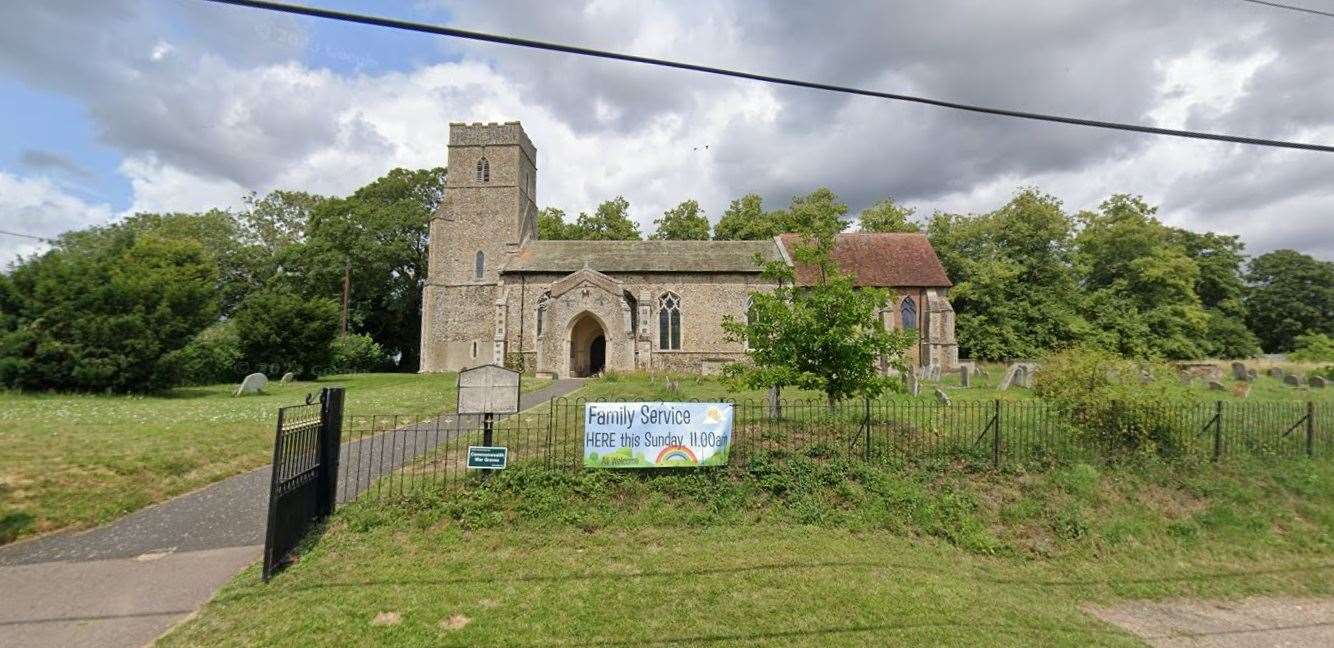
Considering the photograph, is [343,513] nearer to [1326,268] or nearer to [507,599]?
[507,599]

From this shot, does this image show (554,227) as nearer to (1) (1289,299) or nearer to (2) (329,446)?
(2) (329,446)

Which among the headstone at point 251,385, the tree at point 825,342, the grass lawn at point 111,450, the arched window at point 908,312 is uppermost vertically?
the arched window at point 908,312

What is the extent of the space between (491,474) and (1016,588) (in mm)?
6995

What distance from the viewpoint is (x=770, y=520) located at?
827cm

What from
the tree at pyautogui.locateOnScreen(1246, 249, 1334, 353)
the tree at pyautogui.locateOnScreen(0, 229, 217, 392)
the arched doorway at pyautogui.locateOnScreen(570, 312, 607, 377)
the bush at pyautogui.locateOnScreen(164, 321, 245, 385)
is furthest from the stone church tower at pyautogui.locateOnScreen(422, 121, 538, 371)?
the tree at pyautogui.locateOnScreen(1246, 249, 1334, 353)

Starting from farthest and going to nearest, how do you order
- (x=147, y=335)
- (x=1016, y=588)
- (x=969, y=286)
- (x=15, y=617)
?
1. (x=969, y=286)
2. (x=147, y=335)
3. (x=1016, y=588)
4. (x=15, y=617)

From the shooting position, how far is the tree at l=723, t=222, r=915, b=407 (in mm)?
10828

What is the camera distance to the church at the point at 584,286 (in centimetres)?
3125

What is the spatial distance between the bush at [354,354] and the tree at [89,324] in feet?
36.1

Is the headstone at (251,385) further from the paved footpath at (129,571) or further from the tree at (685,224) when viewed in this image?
the tree at (685,224)

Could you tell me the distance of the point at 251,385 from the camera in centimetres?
2194

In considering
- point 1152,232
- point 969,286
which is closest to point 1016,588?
point 969,286

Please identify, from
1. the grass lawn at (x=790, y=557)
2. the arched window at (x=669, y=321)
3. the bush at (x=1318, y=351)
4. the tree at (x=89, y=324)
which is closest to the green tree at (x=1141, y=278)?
the bush at (x=1318, y=351)

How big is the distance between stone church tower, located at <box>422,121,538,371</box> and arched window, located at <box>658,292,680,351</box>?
9.76m
